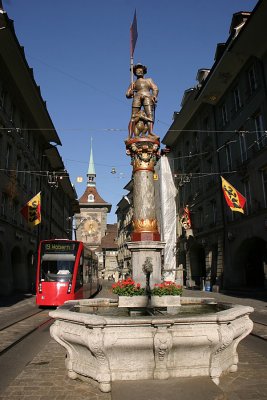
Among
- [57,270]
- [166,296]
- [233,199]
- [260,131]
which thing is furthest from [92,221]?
[166,296]

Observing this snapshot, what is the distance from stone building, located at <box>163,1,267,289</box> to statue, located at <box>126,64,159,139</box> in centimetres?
1022

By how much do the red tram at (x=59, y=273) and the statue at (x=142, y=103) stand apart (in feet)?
25.6

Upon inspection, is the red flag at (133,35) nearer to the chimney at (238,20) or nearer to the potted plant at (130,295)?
the potted plant at (130,295)

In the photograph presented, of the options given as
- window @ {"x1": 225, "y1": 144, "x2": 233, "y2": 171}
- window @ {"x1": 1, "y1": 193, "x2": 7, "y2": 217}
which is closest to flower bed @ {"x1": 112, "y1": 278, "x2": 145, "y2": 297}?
window @ {"x1": 1, "y1": 193, "x2": 7, "y2": 217}

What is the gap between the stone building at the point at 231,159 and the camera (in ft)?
72.9

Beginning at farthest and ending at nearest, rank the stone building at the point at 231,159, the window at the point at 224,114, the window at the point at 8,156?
the window at the point at 224,114 → the window at the point at 8,156 → the stone building at the point at 231,159

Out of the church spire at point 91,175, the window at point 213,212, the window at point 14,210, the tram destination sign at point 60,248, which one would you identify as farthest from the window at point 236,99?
the church spire at point 91,175

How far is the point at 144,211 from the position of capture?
1148cm

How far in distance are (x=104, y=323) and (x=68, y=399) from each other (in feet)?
3.87

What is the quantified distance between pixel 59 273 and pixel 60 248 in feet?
4.20

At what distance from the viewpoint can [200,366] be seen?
5.66 metres

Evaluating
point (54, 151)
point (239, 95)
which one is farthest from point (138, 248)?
point (54, 151)

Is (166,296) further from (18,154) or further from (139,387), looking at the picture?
(18,154)

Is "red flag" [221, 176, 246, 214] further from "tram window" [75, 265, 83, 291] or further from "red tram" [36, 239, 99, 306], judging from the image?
"tram window" [75, 265, 83, 291]
